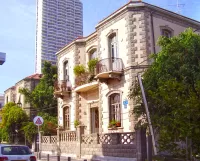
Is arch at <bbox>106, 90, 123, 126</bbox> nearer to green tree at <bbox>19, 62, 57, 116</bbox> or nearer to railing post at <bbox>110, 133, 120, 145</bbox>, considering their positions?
railing post at <bbox>110, 133, 120, 145</bbox>

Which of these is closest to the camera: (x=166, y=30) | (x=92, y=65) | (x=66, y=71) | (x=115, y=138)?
(x=115, y=138)

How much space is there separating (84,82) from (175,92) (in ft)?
51.6

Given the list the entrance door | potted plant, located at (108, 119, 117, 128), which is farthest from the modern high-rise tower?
potted plant, located at (108, 119, 117, 128)

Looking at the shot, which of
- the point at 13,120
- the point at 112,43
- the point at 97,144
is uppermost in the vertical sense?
the point at 112,43

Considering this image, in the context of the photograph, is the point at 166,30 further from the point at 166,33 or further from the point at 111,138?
the point at 111,138

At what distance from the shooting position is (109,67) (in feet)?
66.1

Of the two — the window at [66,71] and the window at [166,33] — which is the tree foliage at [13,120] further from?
the window at [166,33]

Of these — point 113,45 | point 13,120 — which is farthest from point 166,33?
point 13,120

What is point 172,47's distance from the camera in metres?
13.2

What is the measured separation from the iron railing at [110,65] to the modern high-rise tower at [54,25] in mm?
33588

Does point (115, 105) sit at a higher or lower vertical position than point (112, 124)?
higher

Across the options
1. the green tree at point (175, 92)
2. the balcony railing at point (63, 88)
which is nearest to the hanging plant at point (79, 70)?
the balcony railing at point (63, 88)

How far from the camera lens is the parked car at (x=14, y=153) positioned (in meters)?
11.6

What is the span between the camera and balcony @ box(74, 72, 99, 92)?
23.2m
